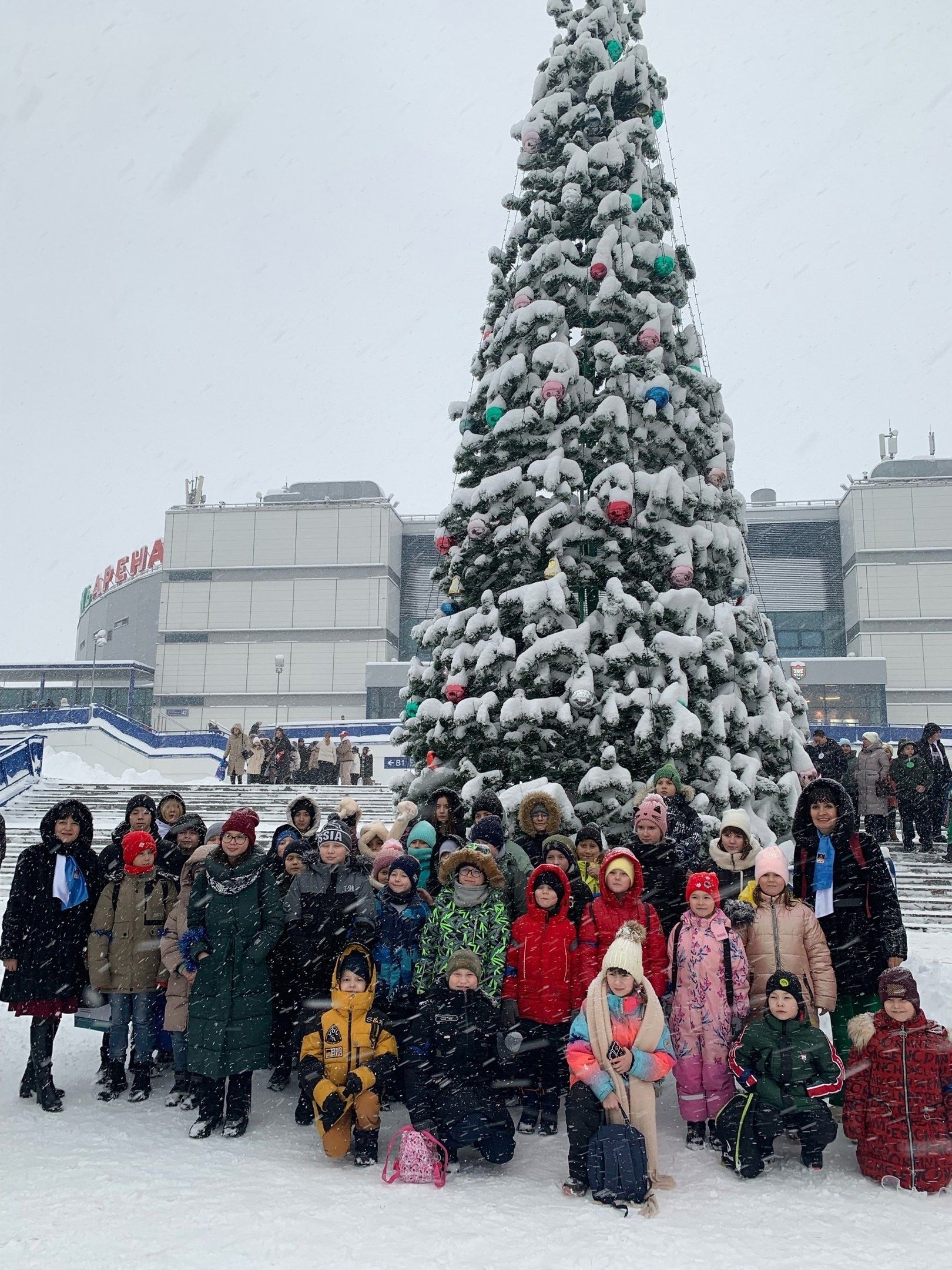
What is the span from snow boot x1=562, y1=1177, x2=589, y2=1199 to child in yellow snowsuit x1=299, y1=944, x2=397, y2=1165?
3.07ft

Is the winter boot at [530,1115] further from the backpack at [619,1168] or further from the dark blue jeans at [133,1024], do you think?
the dark blue jeans at [133,1024]

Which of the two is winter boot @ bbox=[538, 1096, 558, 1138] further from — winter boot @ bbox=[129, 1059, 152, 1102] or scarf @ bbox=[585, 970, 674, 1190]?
winter boot @ bbox=[129, 1059, 152, 1102]

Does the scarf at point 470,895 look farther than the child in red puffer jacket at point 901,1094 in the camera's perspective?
Yes

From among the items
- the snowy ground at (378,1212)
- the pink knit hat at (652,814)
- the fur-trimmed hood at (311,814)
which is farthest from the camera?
the fur-trimmed hood at (311,814)

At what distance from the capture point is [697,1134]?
4641 mm

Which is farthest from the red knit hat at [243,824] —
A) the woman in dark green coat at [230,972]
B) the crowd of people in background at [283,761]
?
the crowd of people in background at [283,761]

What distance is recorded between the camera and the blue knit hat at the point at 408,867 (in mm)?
5129

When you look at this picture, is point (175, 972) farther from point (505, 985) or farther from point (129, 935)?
point (505, 985)

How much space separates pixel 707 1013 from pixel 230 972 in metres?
2.43

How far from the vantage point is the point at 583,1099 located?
13.6ft

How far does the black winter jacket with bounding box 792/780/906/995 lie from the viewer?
4.80 metres

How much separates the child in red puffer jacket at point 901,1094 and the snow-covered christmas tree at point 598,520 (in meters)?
2.77

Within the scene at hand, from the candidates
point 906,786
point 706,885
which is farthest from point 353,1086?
point 906,786

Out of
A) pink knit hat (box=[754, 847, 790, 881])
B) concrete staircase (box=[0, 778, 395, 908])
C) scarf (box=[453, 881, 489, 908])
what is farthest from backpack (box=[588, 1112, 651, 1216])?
concrete staircase (box=[0, 778, 395, 908])
